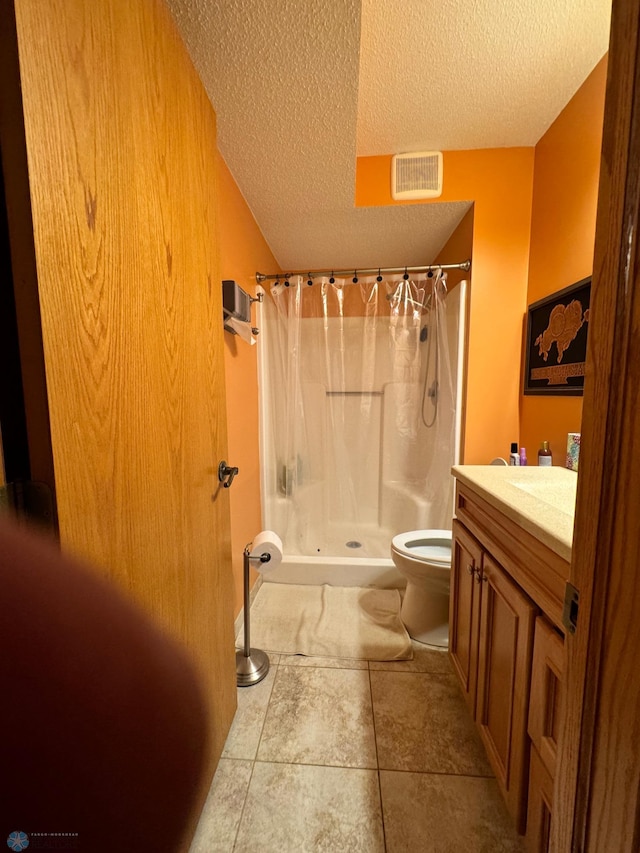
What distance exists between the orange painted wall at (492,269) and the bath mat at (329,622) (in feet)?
3.24

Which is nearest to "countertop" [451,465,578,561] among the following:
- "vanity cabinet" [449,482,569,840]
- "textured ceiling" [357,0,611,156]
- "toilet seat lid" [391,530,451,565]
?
"vanity cabinet" [449,482,569,840]

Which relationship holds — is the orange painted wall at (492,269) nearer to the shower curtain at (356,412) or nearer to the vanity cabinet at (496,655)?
the shower curtain at (356,412)

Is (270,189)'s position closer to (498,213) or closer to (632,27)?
(498,213)

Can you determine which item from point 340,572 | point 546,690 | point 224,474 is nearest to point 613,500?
point 546,690

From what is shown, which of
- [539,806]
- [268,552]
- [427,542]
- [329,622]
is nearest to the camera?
[539,806]

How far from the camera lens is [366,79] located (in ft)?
4.20

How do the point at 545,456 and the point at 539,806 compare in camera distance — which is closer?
the point at 539,806

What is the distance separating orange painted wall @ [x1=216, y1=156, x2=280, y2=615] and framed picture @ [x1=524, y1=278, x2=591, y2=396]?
1514 mm

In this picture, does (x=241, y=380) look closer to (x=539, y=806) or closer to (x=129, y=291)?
(x=129, y=291)

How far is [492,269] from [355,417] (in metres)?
1.13

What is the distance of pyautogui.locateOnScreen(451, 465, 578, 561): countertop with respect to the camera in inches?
26.5

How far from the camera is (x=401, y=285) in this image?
1956 millimetres

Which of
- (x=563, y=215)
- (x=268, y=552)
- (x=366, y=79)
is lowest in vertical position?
(x=268, y=552)

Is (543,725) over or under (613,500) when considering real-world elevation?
under
